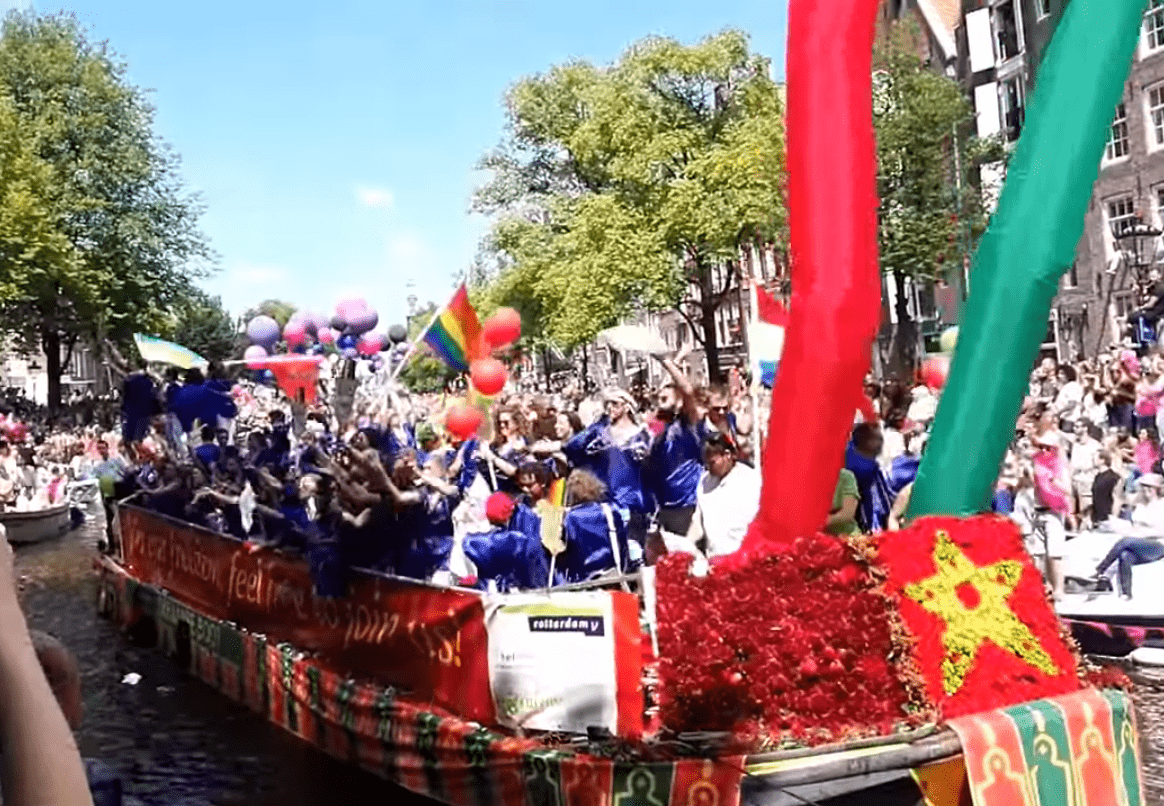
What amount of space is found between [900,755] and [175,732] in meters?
8.02

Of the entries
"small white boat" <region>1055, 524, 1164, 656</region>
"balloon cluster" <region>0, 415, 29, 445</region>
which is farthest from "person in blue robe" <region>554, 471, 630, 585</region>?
"balloon cluster" <region>0, 415, 29, 445</region>

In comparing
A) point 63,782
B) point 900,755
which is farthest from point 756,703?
point 63,782

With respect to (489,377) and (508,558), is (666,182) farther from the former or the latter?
(508,558)

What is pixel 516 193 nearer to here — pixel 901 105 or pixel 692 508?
pixel 901 105

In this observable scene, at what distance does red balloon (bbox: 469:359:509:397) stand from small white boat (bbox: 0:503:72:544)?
1098cm

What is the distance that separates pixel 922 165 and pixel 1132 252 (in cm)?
646

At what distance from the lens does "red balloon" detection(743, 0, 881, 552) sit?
650 cm

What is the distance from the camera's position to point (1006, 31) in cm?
4297

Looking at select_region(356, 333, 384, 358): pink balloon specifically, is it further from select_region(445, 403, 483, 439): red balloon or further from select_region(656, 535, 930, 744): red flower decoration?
select_region(656, 535, 930, 744): red flower decoration

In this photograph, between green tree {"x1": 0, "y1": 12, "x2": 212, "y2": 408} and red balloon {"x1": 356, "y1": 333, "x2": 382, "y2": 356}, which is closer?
red balloon {"x1": 356, "y1": 333, "x2": 382, "y2": 356}

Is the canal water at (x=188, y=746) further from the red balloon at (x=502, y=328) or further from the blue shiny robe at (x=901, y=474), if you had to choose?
the red balloon at (x=502, y=328)

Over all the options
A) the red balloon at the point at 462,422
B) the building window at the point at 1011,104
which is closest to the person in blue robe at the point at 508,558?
the red balloon at the point at 462,422

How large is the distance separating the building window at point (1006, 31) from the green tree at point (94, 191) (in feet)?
99.3

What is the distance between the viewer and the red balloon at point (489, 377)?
17.8m
